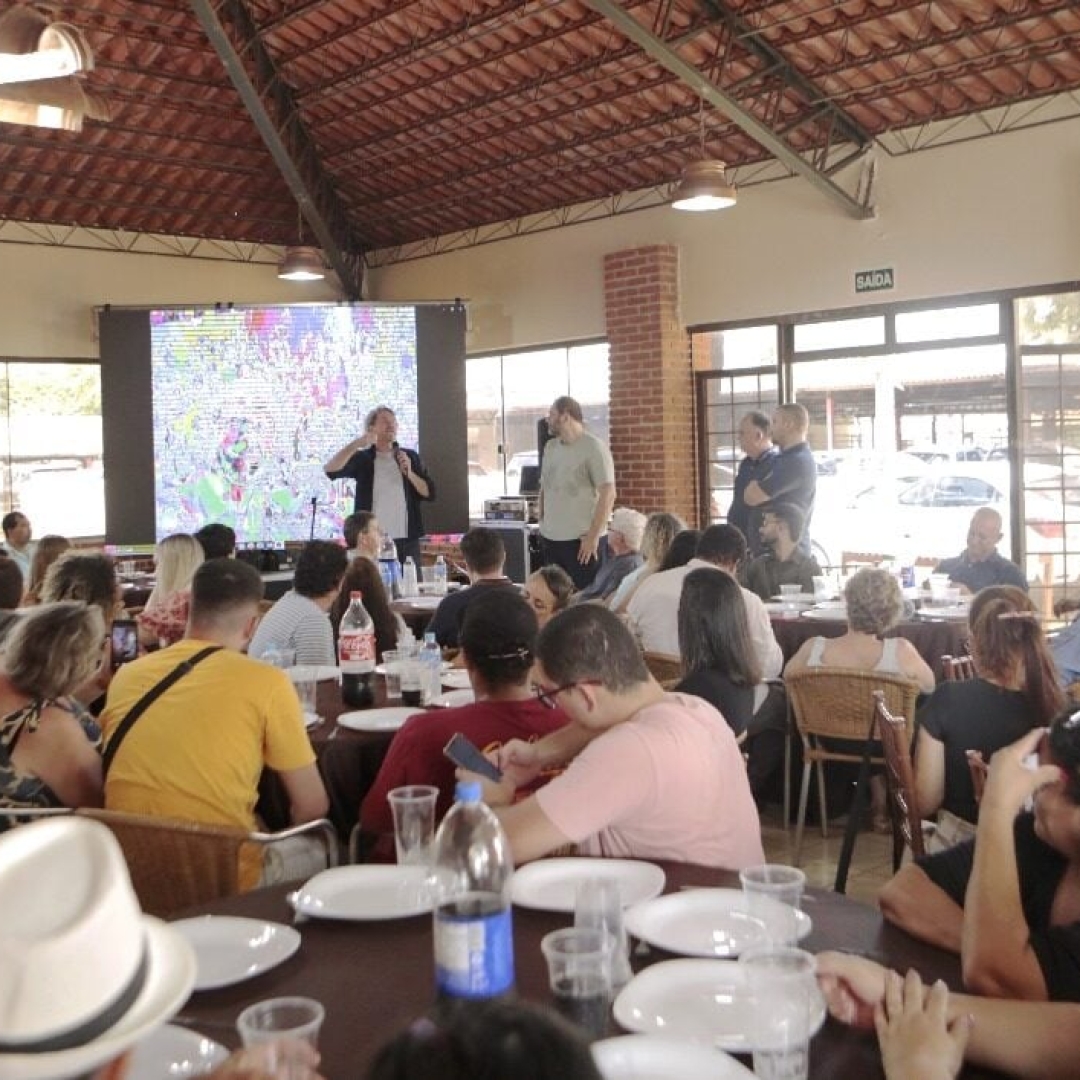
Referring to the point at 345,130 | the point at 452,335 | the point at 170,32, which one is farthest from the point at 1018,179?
the point at 170,32

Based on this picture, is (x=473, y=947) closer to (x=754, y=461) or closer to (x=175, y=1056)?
(x=175, y=1056)

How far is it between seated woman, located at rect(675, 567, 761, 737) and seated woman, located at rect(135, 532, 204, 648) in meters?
2.12

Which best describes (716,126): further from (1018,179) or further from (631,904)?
(631,904)

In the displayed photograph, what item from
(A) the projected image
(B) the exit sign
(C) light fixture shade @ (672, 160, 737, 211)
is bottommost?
(A) the projected image

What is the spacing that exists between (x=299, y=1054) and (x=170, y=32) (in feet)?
32.1

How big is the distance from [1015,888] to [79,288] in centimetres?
1197

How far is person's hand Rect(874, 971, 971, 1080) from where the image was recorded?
1.52 metres

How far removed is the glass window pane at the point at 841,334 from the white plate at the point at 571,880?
786 cm

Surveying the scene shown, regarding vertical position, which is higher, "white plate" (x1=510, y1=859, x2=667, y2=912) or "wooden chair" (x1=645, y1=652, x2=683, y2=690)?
"wooden chair" (x1=645, y1=652, x2=683, y2=690)

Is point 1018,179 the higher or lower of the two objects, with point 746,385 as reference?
higher

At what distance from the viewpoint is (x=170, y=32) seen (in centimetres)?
975

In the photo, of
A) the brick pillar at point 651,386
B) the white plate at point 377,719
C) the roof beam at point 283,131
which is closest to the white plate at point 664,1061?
the white plate at point 377,719

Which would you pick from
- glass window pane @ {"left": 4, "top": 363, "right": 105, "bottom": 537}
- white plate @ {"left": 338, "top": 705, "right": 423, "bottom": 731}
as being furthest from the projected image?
white plate @ {"left": 338, "top": 705, "right": 423, "bottom": 731}

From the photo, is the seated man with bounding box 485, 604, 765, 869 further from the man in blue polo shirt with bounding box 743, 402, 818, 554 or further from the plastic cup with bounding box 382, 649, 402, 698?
the man in blue polo shirt with bounding box 743, 402, 818, 554
